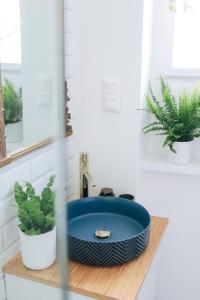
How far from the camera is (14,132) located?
3.08 ft

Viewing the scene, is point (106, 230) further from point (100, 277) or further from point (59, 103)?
point (59, 103)

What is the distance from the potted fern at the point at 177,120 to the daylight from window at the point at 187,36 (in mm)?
127

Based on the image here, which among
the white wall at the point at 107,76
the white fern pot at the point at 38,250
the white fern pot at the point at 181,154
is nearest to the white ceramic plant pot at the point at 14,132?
the white fern pot at the point at 38,250

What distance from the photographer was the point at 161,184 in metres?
1.48

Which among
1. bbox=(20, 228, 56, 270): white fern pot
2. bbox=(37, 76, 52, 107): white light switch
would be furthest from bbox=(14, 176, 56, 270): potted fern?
bbox=(37, 76, 52, 107): white light switch

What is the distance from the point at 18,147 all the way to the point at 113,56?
496 mm

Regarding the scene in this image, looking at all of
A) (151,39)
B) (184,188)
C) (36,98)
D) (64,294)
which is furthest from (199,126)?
(64,294)

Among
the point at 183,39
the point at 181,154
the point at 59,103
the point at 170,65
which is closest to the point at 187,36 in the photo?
the point at 183,39

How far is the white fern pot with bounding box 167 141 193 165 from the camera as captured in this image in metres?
1.37

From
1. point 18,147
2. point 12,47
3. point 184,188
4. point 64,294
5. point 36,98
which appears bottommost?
point 184,188

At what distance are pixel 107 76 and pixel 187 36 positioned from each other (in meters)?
0.41

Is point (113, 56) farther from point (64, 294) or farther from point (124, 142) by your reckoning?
point (64, 294)

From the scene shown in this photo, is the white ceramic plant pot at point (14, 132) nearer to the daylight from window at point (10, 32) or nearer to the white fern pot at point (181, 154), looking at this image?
the daylight from window at point (10, 32)

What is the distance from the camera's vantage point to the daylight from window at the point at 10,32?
865 millimetres
